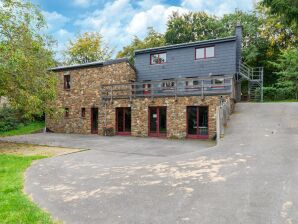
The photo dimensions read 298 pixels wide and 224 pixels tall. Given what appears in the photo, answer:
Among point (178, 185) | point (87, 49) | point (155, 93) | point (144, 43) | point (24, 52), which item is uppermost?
point (144, 43)

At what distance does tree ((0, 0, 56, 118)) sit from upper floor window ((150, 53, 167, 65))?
10.9m

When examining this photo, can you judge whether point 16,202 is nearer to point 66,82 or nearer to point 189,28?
point 66,82

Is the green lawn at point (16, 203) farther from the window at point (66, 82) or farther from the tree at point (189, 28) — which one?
the tree at point (189, 28)

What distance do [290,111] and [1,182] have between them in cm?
1675

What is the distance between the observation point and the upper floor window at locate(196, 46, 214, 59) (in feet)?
70.0

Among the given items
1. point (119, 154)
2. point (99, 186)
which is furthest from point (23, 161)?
point (99, 186)

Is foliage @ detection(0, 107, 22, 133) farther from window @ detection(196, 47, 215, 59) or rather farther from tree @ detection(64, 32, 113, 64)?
window @ detection(196, 47, 215, 59)

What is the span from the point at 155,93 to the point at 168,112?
471 cm

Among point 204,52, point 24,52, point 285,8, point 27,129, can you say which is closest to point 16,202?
point 24,52

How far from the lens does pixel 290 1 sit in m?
11.8

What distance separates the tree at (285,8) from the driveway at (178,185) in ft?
18.9

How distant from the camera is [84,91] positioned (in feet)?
71.1

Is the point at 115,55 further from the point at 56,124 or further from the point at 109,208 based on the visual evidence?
the point at 109,208

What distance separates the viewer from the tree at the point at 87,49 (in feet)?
122
